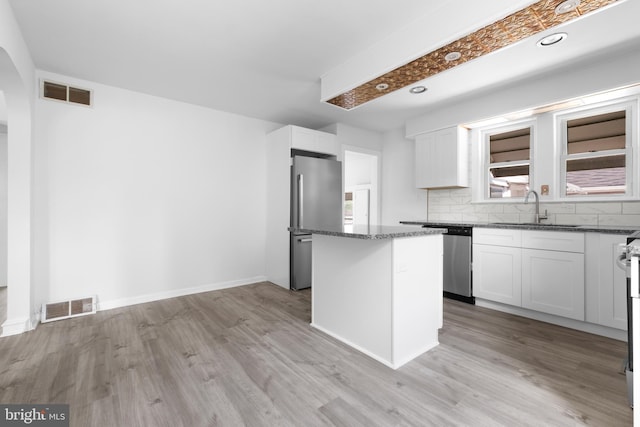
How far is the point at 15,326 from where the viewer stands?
2580mm

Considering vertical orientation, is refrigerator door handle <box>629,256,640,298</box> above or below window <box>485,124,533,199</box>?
below

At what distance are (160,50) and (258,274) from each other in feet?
10.3

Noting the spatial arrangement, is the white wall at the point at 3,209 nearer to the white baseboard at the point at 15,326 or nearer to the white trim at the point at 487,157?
the white baseboard at the point at 15,326

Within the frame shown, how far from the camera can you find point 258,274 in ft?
14.8

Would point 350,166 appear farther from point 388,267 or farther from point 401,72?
point 388,267

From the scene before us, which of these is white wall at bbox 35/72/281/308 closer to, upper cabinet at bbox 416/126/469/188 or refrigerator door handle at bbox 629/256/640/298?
upper cabinet at bbox 416/126/469/188

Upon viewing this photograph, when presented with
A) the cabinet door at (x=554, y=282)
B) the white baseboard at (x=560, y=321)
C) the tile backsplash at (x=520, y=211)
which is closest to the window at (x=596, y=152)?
the tile backsplash at (x=520, y=211)

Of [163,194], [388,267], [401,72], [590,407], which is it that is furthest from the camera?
[163,194]

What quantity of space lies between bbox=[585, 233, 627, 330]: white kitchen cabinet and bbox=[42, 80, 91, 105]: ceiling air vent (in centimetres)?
531

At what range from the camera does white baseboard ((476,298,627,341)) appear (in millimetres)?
2537

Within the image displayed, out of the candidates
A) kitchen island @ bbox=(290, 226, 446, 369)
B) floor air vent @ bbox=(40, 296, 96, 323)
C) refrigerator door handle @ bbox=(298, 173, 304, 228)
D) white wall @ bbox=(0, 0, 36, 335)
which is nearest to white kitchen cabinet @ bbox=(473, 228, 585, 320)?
kitchen island @ bbox=(290, 226, 446, 369)

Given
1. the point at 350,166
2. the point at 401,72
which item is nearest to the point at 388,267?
the point at 401,72

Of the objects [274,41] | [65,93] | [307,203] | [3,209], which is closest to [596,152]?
[307,203]

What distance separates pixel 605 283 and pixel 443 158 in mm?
2221
